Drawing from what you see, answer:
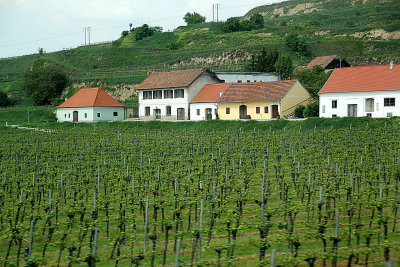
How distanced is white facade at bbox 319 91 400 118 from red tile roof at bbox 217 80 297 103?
16.7 ft

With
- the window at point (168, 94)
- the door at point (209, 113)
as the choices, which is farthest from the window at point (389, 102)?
the window at point (168, 94)

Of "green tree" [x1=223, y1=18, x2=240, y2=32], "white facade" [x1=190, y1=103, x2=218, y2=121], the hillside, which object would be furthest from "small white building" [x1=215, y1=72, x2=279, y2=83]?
"green tree" [x1=223, y1=18, x2=240, y2=32]

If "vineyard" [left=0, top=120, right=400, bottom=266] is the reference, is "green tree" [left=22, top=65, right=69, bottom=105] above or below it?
above

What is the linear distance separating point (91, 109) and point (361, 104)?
1333 inches

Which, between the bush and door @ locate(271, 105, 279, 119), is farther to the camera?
door @ locate(271, 105, 279, 119)

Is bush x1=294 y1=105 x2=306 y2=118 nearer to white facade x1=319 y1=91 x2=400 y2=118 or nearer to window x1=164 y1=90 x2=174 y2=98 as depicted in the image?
white facade x1=319 y1=91 x2=400 y2=118

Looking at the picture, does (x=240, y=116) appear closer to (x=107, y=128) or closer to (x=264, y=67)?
(x=107, y=128)

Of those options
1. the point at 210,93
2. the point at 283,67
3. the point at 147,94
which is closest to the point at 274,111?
the point at 210,93

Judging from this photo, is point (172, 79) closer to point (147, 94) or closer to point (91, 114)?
point (147, 94)

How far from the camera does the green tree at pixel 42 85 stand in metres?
77.9

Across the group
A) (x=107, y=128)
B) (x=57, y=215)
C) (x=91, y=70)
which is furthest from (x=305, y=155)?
(x=91, y=70)

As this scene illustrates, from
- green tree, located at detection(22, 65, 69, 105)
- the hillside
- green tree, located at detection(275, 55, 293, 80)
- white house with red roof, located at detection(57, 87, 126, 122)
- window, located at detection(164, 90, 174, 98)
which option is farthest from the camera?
the hillside

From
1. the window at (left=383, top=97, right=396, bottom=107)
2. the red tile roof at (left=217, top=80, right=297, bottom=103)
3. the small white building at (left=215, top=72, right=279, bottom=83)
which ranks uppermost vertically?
the small white building at (left=215, top=72, right=279, bottom=83)

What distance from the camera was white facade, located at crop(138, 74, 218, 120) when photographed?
5706 cm
